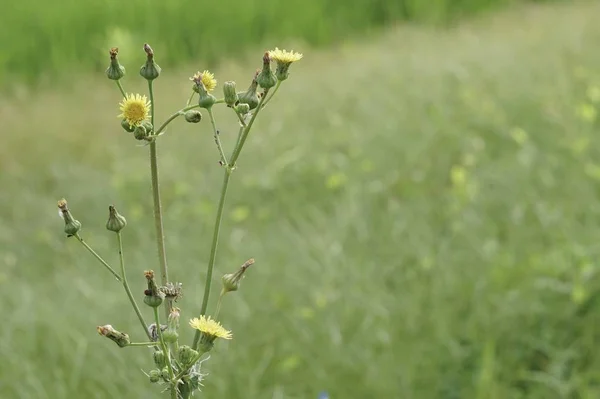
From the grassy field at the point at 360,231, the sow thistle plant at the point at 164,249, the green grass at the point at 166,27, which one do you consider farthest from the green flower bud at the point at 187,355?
the green grass at the point at 166,27

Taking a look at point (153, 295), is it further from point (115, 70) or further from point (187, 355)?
point (115, 70)

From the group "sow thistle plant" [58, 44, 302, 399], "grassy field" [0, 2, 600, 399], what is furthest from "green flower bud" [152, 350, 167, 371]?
"grassy field" [0, 2, 600, 399]

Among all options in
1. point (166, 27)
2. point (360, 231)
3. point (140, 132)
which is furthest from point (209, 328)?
point (166, 27)

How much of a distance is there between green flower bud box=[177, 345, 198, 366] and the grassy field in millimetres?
1548

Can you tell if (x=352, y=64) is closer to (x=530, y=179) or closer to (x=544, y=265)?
(x=530, y=179)

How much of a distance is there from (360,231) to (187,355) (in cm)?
222

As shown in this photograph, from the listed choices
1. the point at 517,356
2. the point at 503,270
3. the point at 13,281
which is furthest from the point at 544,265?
the point at 13,281

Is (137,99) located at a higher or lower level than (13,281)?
lower

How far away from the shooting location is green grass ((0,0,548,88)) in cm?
606

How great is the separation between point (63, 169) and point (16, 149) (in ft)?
1.38

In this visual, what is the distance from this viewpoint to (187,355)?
2.60 feet

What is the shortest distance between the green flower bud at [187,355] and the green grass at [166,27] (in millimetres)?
5346

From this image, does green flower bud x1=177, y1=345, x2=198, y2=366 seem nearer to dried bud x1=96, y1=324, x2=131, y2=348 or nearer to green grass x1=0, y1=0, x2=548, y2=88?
dried bud x1=96, y1=324, x2=131, y2=348

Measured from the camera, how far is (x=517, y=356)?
7.84ft
